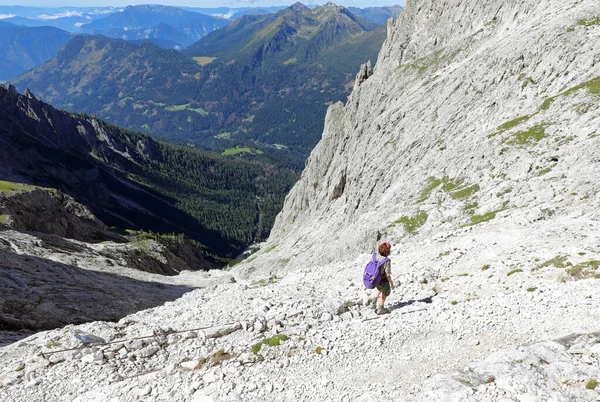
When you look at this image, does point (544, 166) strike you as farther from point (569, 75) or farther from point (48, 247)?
point (48, 247)

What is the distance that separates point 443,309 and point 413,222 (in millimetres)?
31973

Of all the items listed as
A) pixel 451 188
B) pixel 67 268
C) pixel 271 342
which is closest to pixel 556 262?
pixel 271 342

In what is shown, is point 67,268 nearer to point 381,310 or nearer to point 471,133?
point 381,310

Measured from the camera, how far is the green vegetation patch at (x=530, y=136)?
4697 centimetres

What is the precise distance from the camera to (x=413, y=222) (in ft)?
161

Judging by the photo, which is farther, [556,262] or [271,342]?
[556,262]

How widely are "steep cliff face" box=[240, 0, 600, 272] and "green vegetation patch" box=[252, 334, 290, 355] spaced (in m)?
23.2

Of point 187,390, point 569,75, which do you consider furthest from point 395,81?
point 187,390

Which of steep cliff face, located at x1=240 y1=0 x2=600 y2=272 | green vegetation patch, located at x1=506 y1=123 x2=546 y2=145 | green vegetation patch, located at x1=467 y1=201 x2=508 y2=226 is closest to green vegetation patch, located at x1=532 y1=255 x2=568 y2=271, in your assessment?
steep cliff face, located at x1=240 y1=0 x2=600 y2=272

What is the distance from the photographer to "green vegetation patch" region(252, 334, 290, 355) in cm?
1650

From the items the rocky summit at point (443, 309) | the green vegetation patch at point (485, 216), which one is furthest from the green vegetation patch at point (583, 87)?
the green vegetation patch at point (485, 216)

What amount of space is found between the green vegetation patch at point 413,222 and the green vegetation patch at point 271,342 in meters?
33.6

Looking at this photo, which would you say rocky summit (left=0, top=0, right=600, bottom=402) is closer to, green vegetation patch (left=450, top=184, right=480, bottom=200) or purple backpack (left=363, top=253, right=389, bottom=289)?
green vegetation patch (left=450, top=184, right=480, bottom=200)

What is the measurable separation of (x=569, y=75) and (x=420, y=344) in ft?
186
